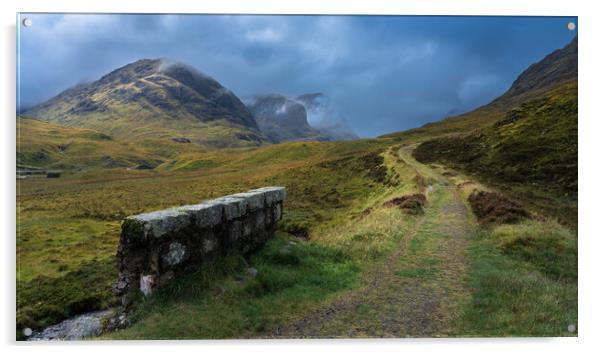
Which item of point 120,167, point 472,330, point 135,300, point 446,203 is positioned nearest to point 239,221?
point 135,300

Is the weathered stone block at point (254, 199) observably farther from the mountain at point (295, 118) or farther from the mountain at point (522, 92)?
the mountain at point (522, 92)

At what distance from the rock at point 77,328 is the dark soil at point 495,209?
9619 millimetres

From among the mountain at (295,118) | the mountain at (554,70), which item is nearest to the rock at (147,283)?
the mountain at (295,118)

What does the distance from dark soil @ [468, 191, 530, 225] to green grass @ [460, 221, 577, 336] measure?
0.78 meters

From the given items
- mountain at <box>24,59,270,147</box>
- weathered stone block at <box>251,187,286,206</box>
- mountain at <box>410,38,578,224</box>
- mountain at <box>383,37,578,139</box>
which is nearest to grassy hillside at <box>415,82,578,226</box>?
mountain at <box>410,38,578,224</box>

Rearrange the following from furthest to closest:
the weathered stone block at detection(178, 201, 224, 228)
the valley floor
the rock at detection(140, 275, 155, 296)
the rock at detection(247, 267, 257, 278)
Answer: the rock at detection(247, 267, 257, 278) < the weathered stone block at detection(178, 201, 224, 228) < the valley floor < the rock at detection(140, 275, 155, 296)

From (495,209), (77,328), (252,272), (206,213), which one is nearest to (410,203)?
(495,209)

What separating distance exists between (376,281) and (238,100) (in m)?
5.66

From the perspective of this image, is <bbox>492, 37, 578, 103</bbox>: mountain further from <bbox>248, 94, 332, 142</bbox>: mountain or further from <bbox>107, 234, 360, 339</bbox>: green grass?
<bbox>107, 234, 360, 339</bbox>: green grass

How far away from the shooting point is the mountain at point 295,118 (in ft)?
27.9

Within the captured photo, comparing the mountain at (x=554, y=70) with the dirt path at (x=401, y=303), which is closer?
the dirt path at (x=401, y=303)

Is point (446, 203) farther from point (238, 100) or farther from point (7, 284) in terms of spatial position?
point (7, 284)

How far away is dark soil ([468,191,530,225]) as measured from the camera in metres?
9.13

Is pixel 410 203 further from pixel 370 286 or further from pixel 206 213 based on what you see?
pixel 206 213
